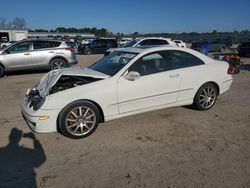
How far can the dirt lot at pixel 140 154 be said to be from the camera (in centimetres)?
272

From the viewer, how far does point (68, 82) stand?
4.21 m

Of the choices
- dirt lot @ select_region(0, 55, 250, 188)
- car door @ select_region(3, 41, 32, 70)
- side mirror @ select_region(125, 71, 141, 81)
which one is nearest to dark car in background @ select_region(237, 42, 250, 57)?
dirt lot @ select_region(0, 55, 250, 188)

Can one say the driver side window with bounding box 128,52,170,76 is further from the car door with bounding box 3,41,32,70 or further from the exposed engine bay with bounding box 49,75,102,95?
the car door with bounding box 3,41,32,70

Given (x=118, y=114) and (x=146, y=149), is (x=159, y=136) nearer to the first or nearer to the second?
(x=146, y=149)

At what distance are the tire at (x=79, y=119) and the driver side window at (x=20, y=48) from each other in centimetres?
762

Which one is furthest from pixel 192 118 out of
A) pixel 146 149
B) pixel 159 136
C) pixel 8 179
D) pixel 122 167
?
pixel 8 179

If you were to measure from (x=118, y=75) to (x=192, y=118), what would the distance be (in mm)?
1865

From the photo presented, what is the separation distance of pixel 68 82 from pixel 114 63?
1024 millimetres

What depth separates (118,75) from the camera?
3938mm

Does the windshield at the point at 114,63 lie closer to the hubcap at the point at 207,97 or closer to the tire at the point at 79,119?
the tire at the point at 79,119

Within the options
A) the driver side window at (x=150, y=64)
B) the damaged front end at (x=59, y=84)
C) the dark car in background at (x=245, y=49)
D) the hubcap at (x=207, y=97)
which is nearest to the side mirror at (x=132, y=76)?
the driver side window at (x=150, y=64)

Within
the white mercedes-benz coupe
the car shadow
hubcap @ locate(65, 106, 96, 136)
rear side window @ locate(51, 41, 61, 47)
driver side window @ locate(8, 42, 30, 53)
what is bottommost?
the car shadow

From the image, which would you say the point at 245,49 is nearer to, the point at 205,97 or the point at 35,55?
the point at 205,97

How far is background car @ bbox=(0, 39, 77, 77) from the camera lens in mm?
9703
